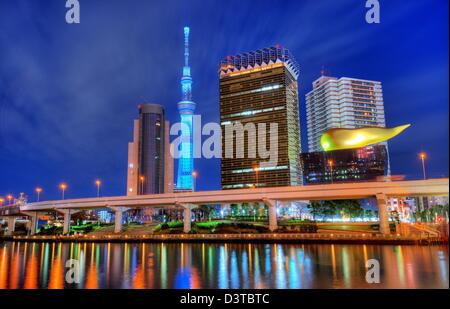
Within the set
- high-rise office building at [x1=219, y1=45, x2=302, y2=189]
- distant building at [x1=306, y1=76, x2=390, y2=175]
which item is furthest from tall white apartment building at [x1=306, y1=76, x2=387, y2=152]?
high-rise office building at [x1=219, y1=45, x2=302, y2=189]

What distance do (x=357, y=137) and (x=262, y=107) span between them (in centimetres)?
11771

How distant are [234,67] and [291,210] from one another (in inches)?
3159

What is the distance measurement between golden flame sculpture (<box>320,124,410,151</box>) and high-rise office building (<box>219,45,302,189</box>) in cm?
10603

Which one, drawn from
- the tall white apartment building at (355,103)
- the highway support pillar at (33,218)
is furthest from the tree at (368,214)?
the highway support pillar at (33,218)

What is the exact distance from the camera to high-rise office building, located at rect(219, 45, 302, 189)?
168 m

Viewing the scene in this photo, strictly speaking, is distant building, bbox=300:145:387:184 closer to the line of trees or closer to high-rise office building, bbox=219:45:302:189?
high-rise office building, bbox=219:45:302:189

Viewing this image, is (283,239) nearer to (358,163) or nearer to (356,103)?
(358,163)

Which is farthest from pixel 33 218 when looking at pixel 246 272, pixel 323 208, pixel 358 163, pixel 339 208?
pixel 358 163

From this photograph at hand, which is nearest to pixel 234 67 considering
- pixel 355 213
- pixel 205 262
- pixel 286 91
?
pixel 286 91

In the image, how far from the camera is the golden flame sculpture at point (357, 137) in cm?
5392

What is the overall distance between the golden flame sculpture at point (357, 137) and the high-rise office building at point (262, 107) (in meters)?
106

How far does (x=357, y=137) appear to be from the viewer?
186 feet
